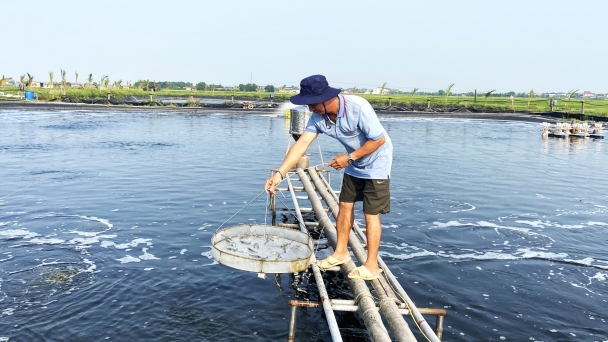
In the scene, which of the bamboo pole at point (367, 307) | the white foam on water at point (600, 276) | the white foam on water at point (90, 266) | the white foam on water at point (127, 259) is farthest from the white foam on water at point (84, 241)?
the white foam on water at point (600, 276)

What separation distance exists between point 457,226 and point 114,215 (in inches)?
253

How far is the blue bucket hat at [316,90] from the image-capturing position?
4.57 m

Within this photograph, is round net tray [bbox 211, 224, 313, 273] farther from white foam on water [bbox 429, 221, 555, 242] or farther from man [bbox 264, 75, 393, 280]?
white foam on water [bbox 429, 221, 555, 242]

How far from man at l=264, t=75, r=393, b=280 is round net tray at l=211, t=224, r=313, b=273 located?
1.86 feet

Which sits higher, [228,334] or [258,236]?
[258,236]

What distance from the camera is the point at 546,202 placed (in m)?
11.5

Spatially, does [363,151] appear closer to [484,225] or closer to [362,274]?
[362,274]

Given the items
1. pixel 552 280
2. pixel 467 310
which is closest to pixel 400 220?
pixel 552 280

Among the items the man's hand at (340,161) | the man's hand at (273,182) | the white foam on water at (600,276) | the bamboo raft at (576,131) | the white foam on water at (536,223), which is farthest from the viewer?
the bamboo raft at (576,131)

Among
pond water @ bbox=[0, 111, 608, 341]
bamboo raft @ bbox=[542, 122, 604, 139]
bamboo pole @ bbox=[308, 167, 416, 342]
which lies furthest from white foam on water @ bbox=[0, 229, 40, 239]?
bamboo raft @ bbox=[542, 122, 604, 139]

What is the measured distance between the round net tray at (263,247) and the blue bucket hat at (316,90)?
57.4 inches

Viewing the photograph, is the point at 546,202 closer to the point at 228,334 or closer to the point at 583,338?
the point at 583,338

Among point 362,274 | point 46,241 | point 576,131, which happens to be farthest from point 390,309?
point 576,131

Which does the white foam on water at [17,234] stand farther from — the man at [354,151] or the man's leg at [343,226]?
the man's leg at [343,226]
